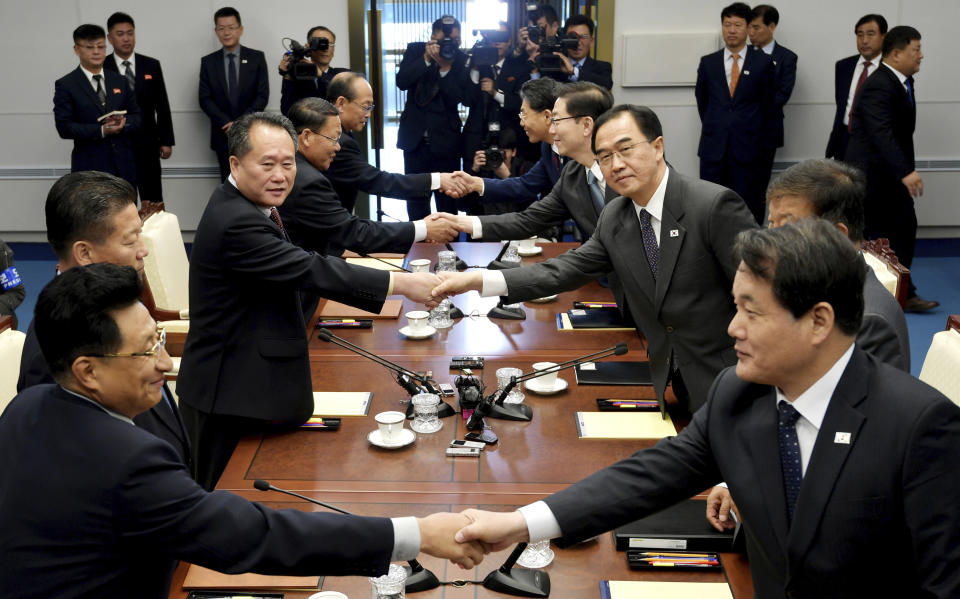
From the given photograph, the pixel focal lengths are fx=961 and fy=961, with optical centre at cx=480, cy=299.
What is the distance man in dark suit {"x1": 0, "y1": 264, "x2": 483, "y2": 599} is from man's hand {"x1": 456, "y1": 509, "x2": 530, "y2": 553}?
0.39 meters

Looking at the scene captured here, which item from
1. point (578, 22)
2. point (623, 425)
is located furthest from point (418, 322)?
point (578, 22)

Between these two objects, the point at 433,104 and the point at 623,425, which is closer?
the point at 623,425

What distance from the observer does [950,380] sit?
2945 millimetres

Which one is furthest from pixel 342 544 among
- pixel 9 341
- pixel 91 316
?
pixel 9 341

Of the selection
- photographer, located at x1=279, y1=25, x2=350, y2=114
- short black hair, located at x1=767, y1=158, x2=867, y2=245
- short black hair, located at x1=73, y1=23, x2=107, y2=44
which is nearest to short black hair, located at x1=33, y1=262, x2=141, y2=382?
short black hair, located at x1=767, y1=158, x2=867, y2=245

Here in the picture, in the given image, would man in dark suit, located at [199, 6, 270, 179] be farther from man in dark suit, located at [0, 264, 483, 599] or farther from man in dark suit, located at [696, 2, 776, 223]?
man in dark suit, located at [0, 264, 483, 599]

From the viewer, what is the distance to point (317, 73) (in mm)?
7148

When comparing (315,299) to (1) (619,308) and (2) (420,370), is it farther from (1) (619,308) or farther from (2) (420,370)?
(1) (619,308)

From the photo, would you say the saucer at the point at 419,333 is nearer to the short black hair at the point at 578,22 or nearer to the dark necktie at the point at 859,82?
the short black hair at the point at 578,22

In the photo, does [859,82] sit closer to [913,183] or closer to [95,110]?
[913,183]

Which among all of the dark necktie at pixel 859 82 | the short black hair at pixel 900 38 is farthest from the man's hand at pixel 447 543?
the dark necktie at pixel 859 82

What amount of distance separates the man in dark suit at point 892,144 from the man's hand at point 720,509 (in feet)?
14.7

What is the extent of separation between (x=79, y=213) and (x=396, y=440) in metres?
1.06

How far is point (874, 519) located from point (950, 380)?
1.52m
